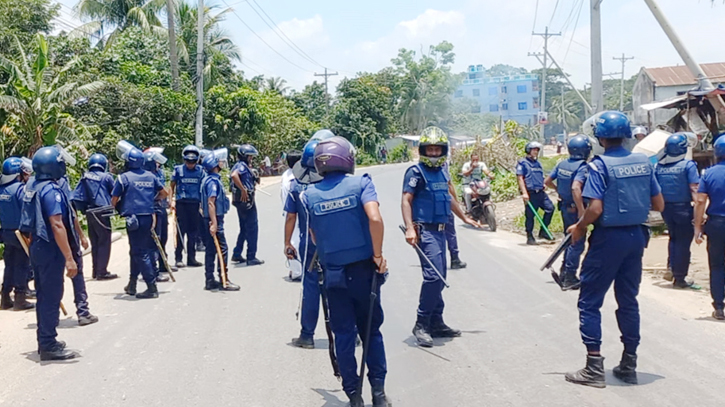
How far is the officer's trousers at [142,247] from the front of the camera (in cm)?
900

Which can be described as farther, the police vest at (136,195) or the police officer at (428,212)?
the police vest at (136,195)

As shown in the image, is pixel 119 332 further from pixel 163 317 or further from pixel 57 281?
pixel 57 281

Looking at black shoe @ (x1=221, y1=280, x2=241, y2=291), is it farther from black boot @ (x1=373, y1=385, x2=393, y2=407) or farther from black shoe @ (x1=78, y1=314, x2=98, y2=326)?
black boot @ (x1=373, y1=385, x2=393, y2=407)

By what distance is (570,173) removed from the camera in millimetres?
9805

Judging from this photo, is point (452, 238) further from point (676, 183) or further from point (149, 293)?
point (149, 293)

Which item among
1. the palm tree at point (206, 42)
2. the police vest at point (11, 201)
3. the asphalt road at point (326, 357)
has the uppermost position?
the palm tree at point (206, 42)

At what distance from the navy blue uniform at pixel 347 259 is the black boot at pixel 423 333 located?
162cm

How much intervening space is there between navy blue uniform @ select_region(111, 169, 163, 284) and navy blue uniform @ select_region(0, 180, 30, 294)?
1.27 meters

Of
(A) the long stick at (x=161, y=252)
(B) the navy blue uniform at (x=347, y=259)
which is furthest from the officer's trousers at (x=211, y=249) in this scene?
(B) the navy blue uniform at (x=347, y=259)

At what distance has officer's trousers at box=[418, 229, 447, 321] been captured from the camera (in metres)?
6.50

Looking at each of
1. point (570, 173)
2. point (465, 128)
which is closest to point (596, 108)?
point (570, 173)

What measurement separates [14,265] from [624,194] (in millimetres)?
7115

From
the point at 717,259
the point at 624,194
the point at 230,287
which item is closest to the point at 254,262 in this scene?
the point at 230,287

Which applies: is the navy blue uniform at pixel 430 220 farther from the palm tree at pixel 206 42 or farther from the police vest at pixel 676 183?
the palm tree at pixel 206 42
